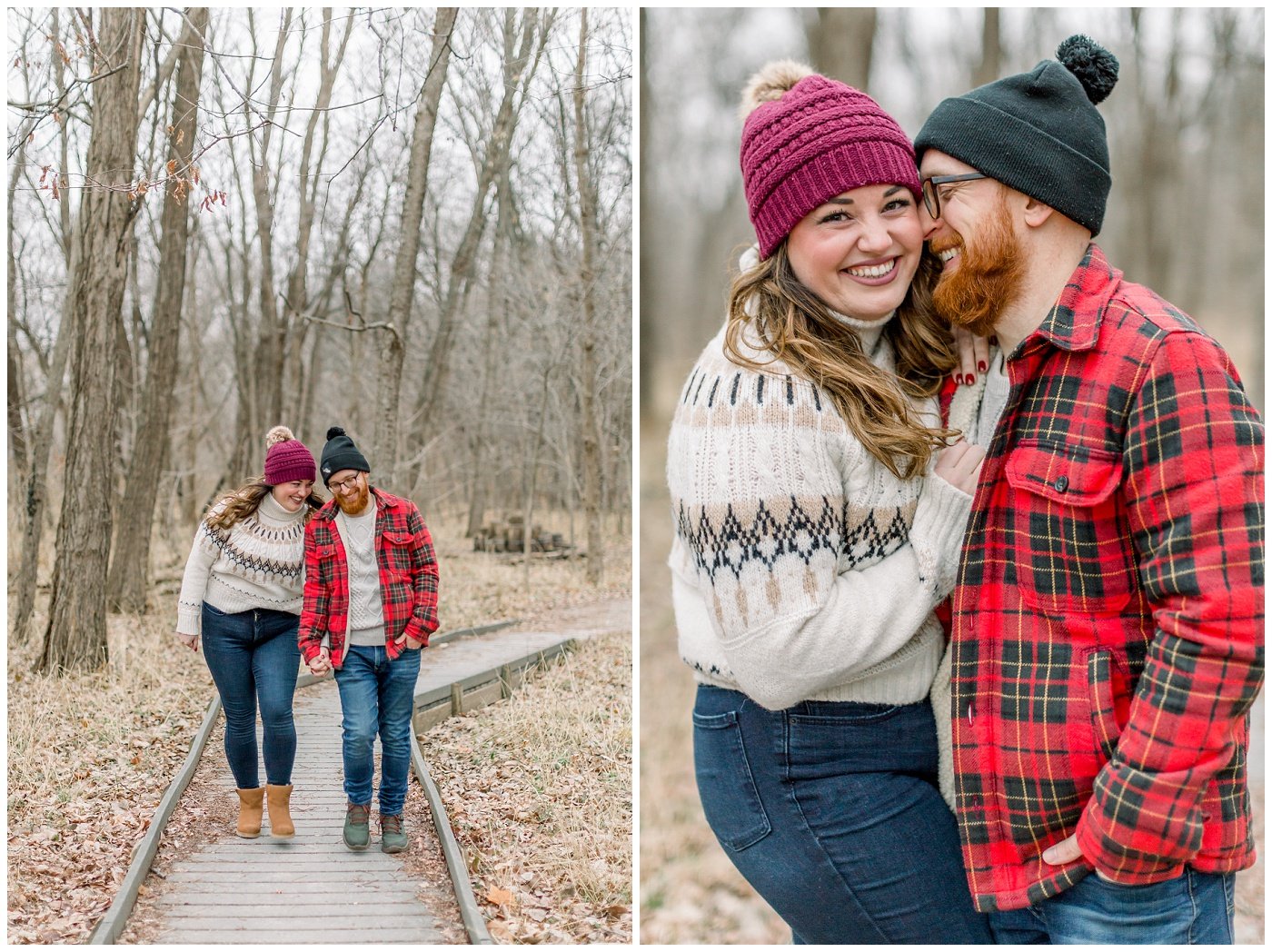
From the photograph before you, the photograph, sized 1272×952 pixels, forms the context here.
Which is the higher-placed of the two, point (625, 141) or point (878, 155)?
point (625, 141)

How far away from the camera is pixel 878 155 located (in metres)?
1.94

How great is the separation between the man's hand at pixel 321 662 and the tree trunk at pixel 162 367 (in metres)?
0.93

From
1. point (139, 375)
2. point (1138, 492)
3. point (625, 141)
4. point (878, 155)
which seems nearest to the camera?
point (1138, 492)

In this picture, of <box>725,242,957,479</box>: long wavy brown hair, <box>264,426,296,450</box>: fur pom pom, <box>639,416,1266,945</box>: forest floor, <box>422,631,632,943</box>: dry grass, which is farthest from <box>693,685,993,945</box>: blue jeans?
<box>639,416,1266,945</box>: forest floor

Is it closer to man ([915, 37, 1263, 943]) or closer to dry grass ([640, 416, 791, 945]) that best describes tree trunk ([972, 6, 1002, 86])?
dry grass ([640, 416, 791, 945])

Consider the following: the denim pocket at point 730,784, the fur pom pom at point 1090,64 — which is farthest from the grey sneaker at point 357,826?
the fur pom pom at point 1090,64

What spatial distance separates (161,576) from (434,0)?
2.17 metres

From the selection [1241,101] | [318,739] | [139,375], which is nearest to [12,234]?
[139,375]

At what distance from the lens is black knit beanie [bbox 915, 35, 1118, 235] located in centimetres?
190

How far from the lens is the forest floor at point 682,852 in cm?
416

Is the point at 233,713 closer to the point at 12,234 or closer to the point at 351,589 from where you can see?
the point at 351,589

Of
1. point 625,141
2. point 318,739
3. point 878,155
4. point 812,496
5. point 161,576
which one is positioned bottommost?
point 318,739

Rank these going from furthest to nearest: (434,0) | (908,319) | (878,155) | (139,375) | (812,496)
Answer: (139,375), (434,0), (908,319), (878,155), (812,496)

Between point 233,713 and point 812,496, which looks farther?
point 233,713
